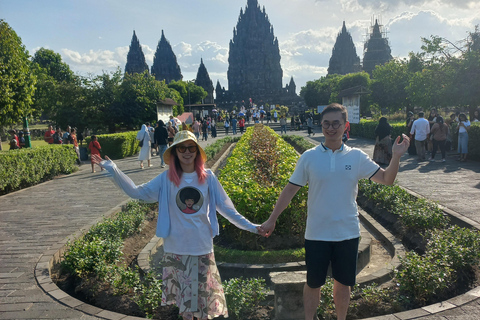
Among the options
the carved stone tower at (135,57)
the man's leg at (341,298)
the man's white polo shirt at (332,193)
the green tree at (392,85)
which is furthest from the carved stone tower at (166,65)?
the man's leg at (341,298)

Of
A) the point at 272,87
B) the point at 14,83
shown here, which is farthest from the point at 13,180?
the point at 272,87

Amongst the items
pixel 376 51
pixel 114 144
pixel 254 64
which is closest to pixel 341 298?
pixel 114 144

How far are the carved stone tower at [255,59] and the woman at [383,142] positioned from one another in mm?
82320

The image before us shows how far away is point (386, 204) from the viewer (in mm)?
6988

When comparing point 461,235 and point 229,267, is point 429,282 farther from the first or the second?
point 229,267

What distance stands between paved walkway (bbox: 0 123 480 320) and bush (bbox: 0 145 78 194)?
1.21ft

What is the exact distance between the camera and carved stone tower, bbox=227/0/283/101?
94688 millimetres

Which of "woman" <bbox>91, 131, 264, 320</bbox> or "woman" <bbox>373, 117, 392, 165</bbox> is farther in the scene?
"woman" <bbox>373, 117, 392, 165</bbox>

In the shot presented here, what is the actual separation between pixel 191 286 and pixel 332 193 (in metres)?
1.28

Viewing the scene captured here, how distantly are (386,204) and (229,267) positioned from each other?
3.64m

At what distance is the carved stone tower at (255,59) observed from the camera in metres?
94.7

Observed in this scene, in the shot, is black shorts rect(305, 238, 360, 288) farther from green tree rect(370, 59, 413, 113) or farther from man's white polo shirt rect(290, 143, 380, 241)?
green tree rect(370, 59, 413, 113)

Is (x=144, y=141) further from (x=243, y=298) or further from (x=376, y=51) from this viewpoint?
(x=376, y=51)

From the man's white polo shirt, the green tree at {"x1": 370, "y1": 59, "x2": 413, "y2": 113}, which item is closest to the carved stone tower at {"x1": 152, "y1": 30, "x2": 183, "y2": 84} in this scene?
the green tree at {"x1": 370, "y1": 59, "x2": 413, "y2": 113}
